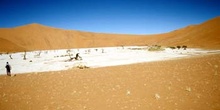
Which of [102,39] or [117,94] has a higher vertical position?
[102,39]

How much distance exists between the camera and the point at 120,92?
28.8 feet

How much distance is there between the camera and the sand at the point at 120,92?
25.7ft

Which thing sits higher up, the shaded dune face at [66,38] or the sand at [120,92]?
the shaded dune face at [66,38]

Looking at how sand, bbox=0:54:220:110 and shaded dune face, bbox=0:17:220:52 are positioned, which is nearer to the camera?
sand, bbox=0:54:220:110

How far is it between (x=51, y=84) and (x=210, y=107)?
730 centimetres

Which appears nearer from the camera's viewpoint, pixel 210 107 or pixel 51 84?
pixel 210 107

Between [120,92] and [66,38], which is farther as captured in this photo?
[66,38]

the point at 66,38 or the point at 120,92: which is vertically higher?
the point at 66,38

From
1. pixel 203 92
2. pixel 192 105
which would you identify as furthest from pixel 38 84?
pixel 203 92

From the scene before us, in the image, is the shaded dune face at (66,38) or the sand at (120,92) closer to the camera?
the sand at (120,92)

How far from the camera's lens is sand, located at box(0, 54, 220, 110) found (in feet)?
25.7

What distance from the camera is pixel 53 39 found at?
9469cm

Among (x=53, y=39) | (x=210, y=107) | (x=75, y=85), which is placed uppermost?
(x=53, y=39)

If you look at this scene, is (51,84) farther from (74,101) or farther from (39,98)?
(74,101)
